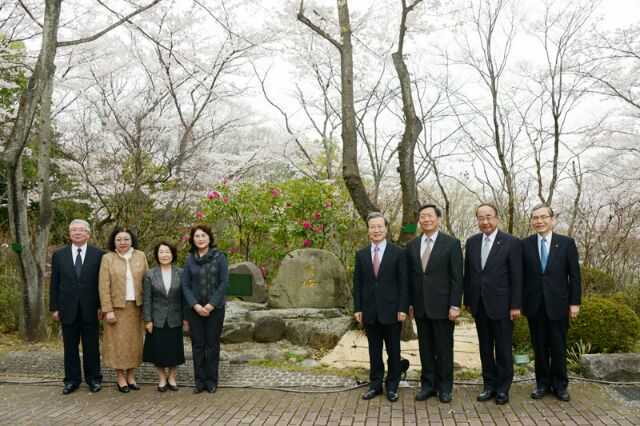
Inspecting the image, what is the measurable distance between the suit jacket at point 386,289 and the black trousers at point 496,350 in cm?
70

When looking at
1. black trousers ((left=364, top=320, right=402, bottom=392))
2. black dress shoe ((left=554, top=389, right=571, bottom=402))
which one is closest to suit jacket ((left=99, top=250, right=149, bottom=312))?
black trousers ((left=364, top=320, right=402, bottom=392))

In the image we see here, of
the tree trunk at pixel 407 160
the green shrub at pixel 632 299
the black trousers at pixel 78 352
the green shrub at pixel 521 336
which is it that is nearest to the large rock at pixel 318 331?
the tree trunk at pixel 407 160

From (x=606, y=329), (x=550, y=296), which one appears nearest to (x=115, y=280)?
(x=550, y=296)

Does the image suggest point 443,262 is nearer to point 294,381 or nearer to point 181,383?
point 294,381

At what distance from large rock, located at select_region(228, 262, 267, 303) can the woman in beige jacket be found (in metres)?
4.18

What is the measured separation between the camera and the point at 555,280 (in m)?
4.38

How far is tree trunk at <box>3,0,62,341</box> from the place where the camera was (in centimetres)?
670

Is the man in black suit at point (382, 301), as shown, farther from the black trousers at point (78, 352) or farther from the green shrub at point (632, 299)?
the green shrub at point (632, 299)

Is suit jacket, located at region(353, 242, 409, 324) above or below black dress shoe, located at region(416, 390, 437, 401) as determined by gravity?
above

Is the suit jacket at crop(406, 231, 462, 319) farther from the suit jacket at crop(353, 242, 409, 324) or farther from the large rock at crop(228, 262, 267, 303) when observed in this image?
the large rock at crop(228, 262, 267, 303)

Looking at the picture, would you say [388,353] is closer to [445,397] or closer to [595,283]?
[445,397]

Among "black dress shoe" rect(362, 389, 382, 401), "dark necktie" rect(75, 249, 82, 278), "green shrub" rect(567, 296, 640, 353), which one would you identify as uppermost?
"dark necktie" rect(75, 249, 82, 278)

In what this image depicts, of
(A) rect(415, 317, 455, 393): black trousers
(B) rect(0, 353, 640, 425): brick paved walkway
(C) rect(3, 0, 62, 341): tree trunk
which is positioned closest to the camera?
(B) rect(0, 353, 640, 425): brick paved walkway

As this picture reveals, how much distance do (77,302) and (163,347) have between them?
3.20 feet
